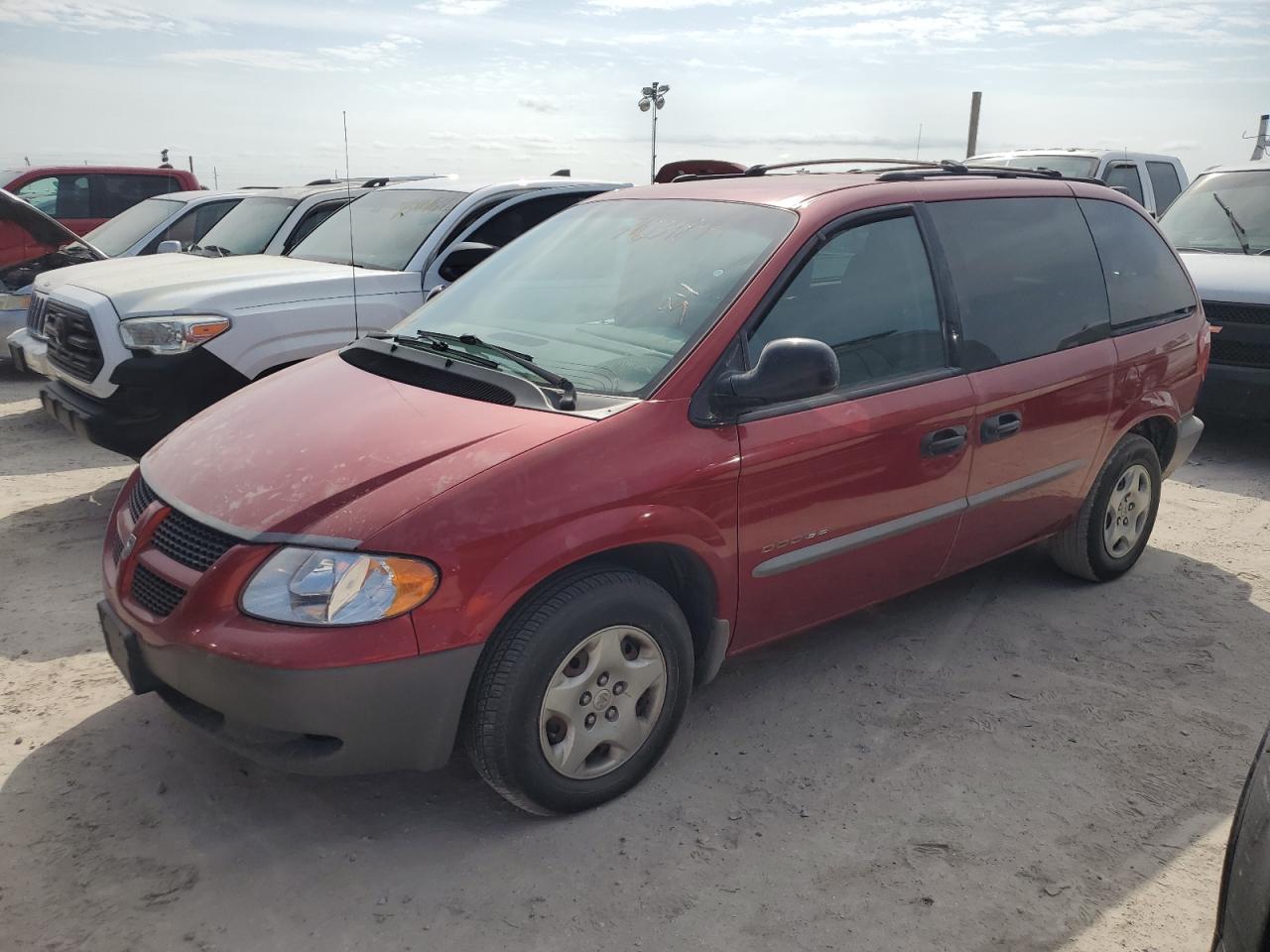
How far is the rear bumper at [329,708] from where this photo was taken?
2.55 meters

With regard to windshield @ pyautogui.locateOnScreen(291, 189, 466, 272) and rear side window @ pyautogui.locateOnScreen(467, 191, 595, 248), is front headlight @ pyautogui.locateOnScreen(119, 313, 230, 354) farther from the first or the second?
rear side window @ pyautogui.locateOnScreen(467, 191, 595, 248)

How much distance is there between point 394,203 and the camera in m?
7.02

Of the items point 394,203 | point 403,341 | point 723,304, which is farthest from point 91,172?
point 723,304

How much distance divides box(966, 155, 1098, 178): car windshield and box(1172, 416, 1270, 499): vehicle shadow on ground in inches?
142

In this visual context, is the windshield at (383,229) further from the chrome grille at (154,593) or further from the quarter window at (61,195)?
the quarter window at (61,195)

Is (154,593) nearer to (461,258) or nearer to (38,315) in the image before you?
(461,258)

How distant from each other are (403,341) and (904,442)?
5.69 feet

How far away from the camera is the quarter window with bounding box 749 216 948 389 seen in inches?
131

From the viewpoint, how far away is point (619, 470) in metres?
2.86

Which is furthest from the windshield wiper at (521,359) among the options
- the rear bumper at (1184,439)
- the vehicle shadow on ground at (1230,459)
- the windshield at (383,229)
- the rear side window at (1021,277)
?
the vehicle shadow on ground at (1230,459)

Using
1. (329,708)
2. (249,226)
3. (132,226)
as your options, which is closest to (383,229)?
(249,226)

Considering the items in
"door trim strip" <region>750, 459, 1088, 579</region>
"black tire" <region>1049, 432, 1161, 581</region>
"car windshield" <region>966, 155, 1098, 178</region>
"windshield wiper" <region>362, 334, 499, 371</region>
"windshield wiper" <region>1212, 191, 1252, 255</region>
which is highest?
"car windshield" <region>966, 155, 1098, 178</region>

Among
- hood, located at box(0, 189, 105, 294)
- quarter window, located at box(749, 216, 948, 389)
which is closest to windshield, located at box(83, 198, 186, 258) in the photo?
hood, located at box(0, 189, 105, 294)

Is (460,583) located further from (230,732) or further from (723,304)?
(723,304)
